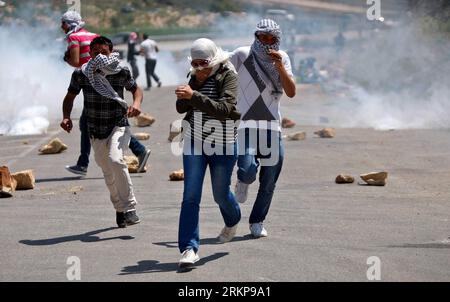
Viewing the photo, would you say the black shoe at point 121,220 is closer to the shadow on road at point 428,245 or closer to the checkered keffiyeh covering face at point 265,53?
the checkered keffiyeh covering face at point 265,53

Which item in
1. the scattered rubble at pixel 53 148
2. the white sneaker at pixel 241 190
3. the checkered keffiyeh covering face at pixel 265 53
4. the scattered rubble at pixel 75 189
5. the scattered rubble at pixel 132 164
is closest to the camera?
the checkered keffiyeh covering face at pixel 265 53

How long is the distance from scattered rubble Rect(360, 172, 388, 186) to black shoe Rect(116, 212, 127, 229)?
3.74 metres

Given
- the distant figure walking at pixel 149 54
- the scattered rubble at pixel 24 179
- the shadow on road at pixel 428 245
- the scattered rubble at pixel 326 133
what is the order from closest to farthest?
the shadow on road at pixel 428 245
the scattered rubble at pixel 24 179
the scattered rubble at pixel 326 133
the distant figure walking at pixel 149 54

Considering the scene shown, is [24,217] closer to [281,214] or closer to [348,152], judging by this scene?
[281,214]

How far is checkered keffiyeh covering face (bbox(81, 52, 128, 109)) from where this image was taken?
10.3m

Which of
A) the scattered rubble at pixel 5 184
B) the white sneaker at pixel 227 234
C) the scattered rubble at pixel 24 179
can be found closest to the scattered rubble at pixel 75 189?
the scattered rubble at pixel 24 179

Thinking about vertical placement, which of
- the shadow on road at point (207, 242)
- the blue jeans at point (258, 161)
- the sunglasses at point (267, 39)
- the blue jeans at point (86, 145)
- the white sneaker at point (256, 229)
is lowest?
the shadow on road at point (207, 242)

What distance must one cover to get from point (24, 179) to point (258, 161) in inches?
162

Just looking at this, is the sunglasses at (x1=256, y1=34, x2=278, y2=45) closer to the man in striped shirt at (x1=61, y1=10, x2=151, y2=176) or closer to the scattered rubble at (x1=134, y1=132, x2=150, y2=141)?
the man in striped shirt at (x1=61, y1=10, x2=151, y2=176)

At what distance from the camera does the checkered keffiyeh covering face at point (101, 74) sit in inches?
404

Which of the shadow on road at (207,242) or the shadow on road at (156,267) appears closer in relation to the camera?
the shadow on road at (156,267)

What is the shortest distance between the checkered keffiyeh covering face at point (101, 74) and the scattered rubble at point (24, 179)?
9.35ft
